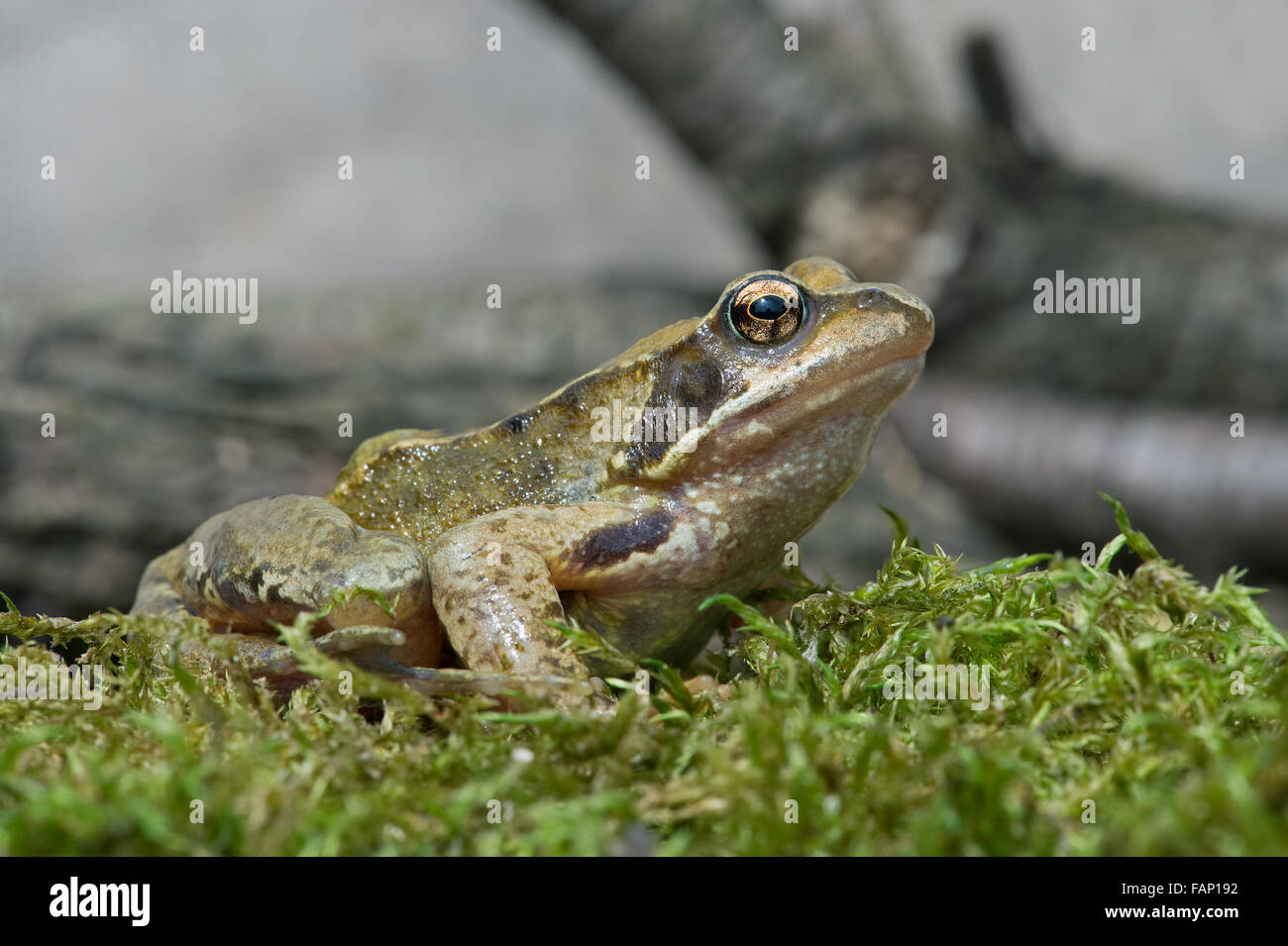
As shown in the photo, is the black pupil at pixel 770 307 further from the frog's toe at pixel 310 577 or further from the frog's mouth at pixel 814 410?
the frog's toe at pixel 310 577

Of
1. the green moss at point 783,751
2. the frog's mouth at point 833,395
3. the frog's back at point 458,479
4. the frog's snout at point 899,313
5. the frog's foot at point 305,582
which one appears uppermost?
the frog's snout at point 899,313

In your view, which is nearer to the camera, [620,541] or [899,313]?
[899,313]

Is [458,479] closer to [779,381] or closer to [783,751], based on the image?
[779,381]

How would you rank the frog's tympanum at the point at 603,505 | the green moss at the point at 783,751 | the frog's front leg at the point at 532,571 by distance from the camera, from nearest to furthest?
the green moss at the point at 783,751 < the frog's front leg at the point at 532,571 < the frog's tympanum at the point at 603,505

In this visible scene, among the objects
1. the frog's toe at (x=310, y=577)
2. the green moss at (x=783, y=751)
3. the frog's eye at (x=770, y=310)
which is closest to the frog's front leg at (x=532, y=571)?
the frog's toe at (x=310, y=577)

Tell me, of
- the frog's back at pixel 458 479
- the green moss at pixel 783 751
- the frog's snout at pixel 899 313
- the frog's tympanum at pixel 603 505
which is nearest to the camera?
the green moss at pixel 783 751

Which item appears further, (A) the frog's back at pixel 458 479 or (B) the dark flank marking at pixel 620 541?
(A) the frog's back at pixel 458 479

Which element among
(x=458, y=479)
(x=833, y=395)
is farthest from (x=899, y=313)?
(x=458, y=479)
